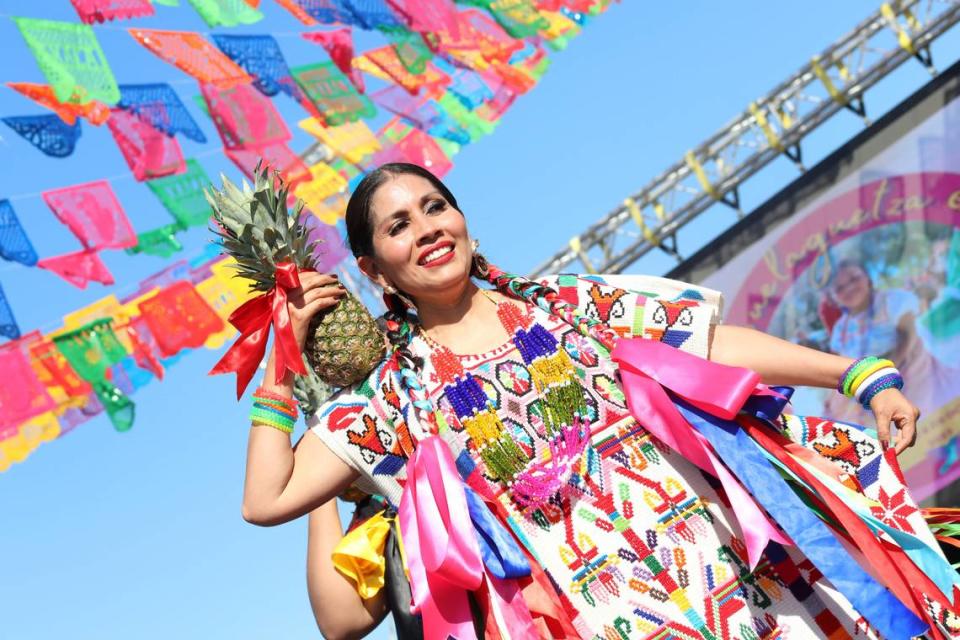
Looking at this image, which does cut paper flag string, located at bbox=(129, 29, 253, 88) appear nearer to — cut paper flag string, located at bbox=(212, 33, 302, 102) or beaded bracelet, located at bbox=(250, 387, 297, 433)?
cut paper flag string, located at bbox=(212, 33, 302, 102)

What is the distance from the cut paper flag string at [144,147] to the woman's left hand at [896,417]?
14.8 ft

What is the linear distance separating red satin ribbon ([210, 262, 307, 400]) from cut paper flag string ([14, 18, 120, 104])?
3241mm

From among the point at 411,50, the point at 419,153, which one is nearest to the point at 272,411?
the point at 411,50

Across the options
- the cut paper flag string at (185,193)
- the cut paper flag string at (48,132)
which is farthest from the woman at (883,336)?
the cut paper flag string at (48,132)

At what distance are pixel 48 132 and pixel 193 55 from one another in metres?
0.80

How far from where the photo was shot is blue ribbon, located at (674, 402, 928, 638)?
1.71 metres

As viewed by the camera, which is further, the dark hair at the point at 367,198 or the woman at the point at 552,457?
the dark hair at the point at 367,198

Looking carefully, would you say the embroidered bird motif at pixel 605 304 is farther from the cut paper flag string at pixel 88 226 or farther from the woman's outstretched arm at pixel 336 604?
the cut paper flag string at pixel 88 226

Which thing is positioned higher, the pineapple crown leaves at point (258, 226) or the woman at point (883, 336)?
the pineapple crown leaves at point (258, 226)

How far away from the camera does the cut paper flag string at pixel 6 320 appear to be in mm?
5445

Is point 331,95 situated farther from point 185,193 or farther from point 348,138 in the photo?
point 185,193

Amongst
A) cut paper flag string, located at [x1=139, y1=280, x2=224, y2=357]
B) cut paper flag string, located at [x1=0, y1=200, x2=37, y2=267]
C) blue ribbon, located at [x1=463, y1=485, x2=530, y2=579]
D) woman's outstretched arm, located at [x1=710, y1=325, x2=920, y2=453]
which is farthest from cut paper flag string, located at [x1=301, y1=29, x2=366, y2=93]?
blue ribbon, located at [x1=463, y1=485, x2=530, y2=579]

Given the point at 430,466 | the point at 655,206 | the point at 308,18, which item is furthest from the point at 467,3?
the point at 430,466

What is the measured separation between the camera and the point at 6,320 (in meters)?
5.46
